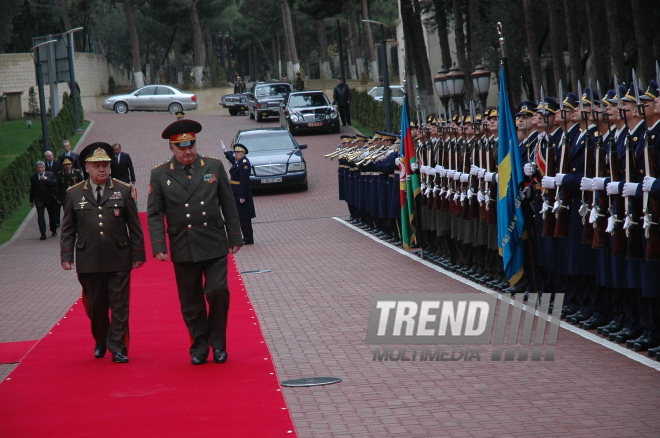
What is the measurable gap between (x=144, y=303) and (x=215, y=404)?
5.68 metres

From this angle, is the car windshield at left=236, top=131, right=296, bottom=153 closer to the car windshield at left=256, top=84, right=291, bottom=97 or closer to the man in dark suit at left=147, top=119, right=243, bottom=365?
the car windshield at left=256, top=84, right=291, bottom=97

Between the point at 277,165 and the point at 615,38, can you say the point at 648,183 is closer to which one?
the point at 615,38

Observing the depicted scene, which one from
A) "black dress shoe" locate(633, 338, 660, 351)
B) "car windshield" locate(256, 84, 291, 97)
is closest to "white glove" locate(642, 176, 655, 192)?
"black dress shoe" locate(633, 338, 660, 351)

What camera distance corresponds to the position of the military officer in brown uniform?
8750 mm

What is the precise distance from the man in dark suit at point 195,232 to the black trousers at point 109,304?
0.64 meters

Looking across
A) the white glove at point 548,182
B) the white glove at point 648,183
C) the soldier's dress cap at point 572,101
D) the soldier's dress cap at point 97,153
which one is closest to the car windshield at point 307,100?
the soldier's dress cap at point 572,101

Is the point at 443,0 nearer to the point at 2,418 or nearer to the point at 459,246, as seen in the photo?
the point at 459,246

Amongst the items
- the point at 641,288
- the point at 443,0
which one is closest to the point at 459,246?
the point at 641,288

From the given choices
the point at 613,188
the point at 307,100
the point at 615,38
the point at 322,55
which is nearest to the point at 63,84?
the point at 322,55

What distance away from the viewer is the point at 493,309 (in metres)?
10.6

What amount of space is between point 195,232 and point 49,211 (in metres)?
16.2

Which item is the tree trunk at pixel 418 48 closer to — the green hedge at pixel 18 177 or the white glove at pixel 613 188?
the green hedge at pixel 18 177

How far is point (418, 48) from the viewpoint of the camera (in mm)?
37188

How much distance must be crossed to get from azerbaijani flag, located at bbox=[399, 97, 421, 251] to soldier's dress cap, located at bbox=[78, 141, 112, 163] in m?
7.24
